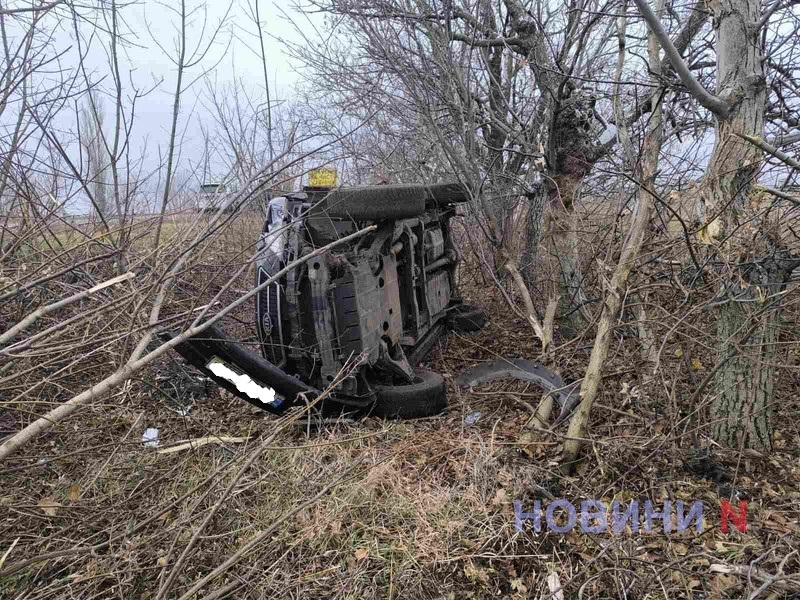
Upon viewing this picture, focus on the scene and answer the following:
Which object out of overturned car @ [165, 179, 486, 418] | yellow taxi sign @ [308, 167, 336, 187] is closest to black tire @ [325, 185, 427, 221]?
overturned car @ [165, 179, 486, 418]

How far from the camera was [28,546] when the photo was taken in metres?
2.69

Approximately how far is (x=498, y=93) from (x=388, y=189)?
11.2 ft

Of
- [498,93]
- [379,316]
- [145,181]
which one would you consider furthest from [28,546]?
[498,93]

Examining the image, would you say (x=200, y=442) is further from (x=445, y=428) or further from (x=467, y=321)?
(x=467, y=321)

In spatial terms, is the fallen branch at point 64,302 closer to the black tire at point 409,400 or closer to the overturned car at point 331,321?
the overturned car at point 331,321

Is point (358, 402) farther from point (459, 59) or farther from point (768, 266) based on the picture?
point (459, 59)

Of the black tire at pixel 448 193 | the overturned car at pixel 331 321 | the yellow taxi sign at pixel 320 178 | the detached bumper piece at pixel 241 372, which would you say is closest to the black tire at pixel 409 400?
the overturned car at pixel 331 321

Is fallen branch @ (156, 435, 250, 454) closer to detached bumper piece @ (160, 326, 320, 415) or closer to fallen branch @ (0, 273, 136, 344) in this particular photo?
detached bumper piece @ (160, 326, 320, 415)

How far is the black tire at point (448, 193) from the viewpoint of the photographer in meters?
5.35

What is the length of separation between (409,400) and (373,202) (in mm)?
1527

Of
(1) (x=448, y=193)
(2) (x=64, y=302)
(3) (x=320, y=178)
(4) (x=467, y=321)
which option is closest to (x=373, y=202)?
(3) (x=320, y=178)

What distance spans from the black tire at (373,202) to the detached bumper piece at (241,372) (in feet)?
3.60

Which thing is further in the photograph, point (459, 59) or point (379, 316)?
point (459, 59)

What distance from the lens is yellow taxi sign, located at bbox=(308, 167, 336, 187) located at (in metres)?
3.76
